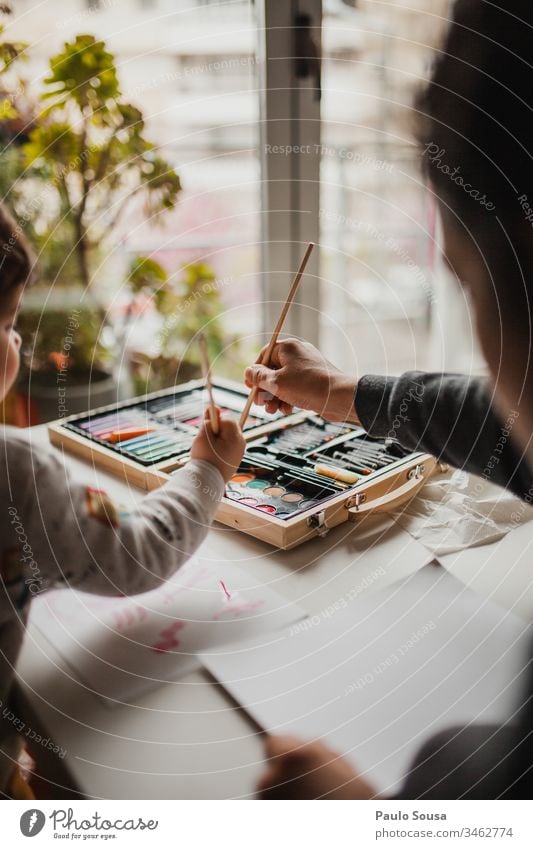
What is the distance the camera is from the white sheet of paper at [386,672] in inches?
20.0

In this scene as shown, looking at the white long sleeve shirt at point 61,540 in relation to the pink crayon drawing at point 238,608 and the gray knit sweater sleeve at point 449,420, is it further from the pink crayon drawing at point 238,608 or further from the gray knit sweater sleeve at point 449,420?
the gray knit sweater sleeve at point 449,420

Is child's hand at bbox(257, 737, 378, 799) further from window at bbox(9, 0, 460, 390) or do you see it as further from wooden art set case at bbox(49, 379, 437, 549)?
window at bbox(9, 0, 460, 390)

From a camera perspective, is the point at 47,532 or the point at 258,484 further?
the point at 258,484

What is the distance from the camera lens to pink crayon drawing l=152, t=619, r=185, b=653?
0.53 meters

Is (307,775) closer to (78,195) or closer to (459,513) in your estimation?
(459,513)

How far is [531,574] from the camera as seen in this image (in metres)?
0.60

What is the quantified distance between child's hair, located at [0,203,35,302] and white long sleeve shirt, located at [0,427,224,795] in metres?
0.12

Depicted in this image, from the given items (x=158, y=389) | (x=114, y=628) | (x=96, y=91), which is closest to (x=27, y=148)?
(x=96, y=91)

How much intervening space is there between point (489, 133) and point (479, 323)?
16 cm

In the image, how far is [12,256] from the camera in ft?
1.65

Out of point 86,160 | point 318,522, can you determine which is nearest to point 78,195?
point 86,160

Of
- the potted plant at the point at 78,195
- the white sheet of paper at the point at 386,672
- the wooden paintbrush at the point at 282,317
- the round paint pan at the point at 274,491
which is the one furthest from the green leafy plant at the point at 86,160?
the white sheet of paper at the point at 386,672
